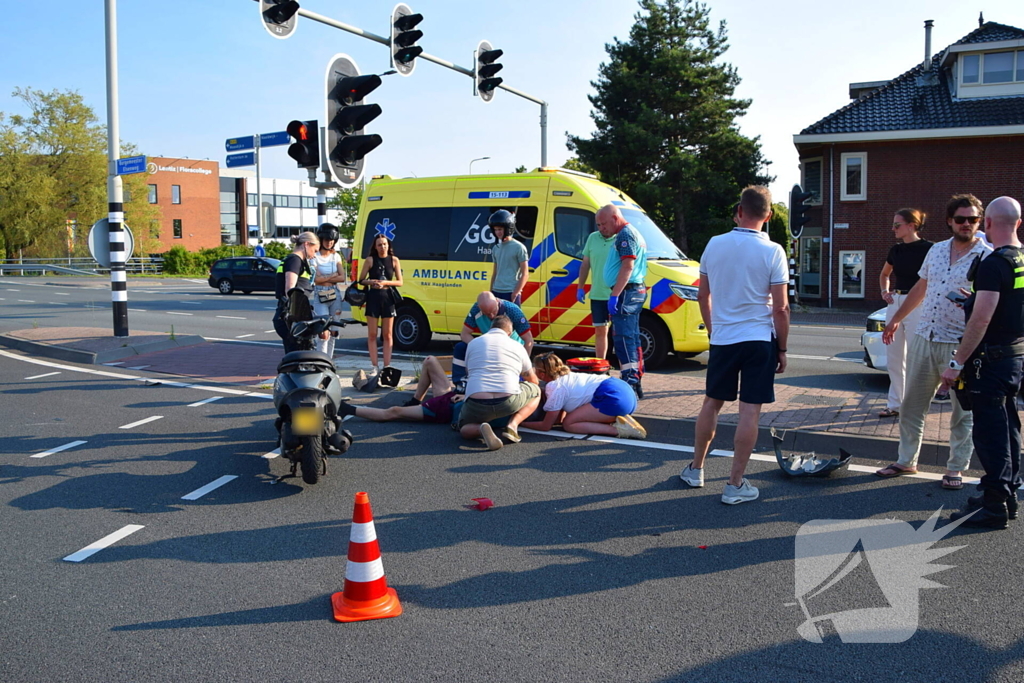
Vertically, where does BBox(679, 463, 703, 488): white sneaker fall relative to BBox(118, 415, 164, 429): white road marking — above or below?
below

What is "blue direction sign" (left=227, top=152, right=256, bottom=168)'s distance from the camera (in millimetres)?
40656

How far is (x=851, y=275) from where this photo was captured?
2916 centimetres

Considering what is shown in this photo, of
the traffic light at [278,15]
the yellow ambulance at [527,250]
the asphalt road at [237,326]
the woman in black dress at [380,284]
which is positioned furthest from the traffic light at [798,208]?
the woman in black dress at [380,284]

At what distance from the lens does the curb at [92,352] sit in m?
11.6

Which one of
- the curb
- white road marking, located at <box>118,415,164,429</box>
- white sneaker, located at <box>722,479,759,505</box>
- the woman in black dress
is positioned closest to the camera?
white sneaker, located at <box>722,479,759,505</box>

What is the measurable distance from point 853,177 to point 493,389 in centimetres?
2632

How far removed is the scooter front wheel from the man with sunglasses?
3998mm

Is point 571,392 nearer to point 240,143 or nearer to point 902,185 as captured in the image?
point 902,185

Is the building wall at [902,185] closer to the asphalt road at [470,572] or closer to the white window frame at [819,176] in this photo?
the white window frame at [819,176]

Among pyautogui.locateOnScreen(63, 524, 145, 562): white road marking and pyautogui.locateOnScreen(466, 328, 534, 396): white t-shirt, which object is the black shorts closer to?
pyautogui.locateOnScreen(466, 328, 534, 396): white t-shirt

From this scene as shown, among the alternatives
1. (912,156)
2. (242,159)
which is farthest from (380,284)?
(242,159)

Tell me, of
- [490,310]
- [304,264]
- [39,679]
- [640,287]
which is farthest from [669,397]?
[39,679]

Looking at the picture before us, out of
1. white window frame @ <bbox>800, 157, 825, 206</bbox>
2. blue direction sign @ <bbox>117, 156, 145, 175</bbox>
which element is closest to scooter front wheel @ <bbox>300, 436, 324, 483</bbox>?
blue direction sign @ <bbox>117, 156, 145, 175</bbox>

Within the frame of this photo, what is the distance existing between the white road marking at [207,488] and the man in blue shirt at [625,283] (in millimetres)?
3854
